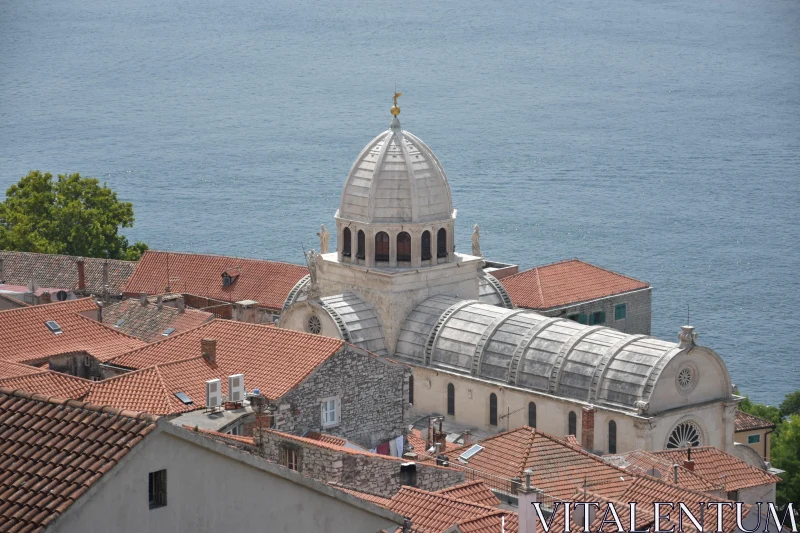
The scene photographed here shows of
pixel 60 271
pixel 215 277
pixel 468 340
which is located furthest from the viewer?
pixel 60 271

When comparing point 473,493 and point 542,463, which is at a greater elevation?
point 473,493

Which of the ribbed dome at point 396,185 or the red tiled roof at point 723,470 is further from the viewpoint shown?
the ribbed dome at point 396,185

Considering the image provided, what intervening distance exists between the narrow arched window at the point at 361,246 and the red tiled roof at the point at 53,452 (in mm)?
41258

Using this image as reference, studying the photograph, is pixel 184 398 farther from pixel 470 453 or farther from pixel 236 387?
pixel 470 453

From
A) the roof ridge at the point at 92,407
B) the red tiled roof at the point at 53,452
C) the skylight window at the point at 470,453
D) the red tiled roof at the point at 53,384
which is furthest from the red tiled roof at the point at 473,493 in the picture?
the red tiled roof at the point at 53,452

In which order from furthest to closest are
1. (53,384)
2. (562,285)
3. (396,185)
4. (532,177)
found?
(532,177), (562,285), (396,185), (53,384)

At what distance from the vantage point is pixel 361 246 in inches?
2450

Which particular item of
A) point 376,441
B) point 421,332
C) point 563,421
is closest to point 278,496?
point 376,441

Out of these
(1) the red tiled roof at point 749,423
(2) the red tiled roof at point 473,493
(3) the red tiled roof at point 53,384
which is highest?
(3) the red tiled roof at point 53,384

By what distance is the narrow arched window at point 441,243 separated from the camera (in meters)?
62.2

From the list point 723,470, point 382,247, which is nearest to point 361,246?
point 382,247

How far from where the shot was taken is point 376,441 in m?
44.2

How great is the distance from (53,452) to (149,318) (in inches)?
1771

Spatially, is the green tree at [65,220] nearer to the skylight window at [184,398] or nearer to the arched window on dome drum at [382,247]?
the arched window on dome drum at [382,247]
